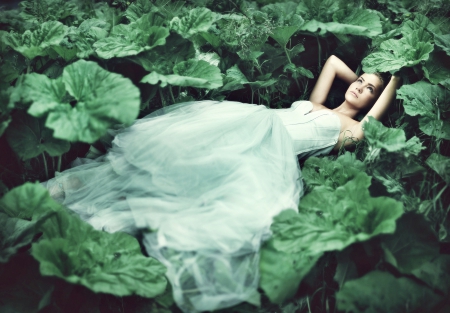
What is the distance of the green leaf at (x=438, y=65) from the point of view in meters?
2.41

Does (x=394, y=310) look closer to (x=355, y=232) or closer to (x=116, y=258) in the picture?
(x=355, y=232)

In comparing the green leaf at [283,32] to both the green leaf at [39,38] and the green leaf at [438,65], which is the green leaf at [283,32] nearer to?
the green leaf at [438,65]

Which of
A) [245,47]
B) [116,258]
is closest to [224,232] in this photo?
[116,258]

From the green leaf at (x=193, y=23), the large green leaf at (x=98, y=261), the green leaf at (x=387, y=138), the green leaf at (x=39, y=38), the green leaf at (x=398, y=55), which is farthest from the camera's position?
the green leaf at (x=398, y=55)

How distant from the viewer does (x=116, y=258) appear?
1611mm

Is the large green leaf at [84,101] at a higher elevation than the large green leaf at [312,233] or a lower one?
higher

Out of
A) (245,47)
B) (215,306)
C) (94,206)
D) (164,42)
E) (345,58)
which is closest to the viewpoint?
(215,306)

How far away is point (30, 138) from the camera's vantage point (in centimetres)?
190

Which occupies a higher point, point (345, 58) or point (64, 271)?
point (345, 58)


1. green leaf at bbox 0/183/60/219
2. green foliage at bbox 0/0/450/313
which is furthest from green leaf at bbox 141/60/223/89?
green leaf at bbox 0/183/60/219

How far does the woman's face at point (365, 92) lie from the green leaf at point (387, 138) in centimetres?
42

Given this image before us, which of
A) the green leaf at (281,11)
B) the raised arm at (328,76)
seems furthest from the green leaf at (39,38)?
the raised arm at (328,76)

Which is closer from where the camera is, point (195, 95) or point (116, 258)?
point (116, 258)

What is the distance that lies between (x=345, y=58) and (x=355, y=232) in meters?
1.57
